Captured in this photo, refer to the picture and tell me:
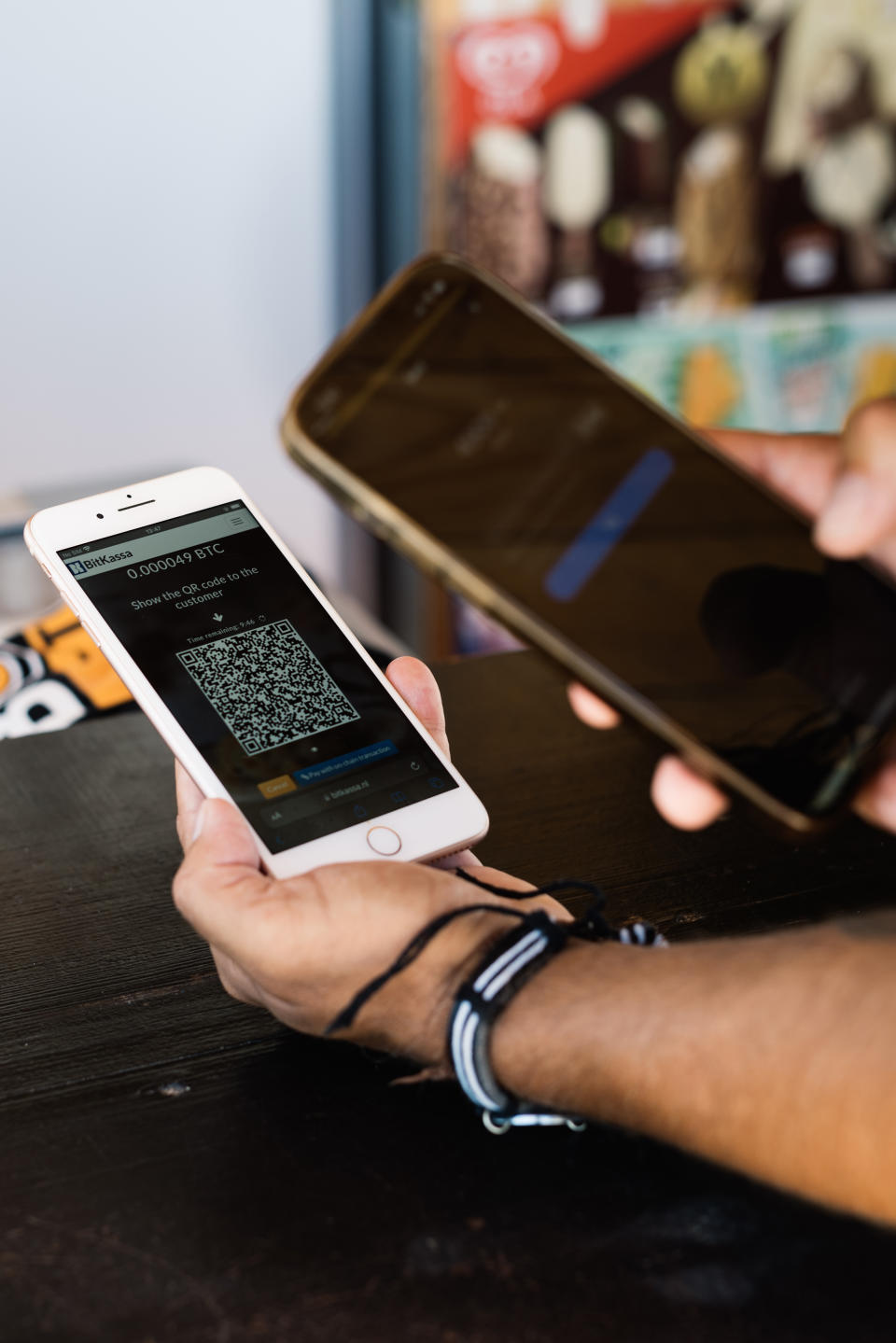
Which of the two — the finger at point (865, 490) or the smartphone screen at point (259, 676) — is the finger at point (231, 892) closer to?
the smartphone screen at point (259, 676)

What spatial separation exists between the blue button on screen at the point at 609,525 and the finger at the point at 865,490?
0.08m

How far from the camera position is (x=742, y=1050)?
16.8 inches

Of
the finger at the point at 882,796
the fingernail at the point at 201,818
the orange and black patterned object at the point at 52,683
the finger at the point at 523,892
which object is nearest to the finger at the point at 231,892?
the fingernail at the point at 201,818

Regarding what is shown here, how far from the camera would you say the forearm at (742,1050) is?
402 millimetres

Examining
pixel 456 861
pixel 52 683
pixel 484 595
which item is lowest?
pixel 52 683

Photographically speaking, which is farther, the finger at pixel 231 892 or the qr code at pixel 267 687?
the qr code at pixel 267 687

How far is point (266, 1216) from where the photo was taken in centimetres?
42

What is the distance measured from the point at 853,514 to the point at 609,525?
0.11m

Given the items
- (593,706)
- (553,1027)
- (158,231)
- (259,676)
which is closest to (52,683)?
(259,676)

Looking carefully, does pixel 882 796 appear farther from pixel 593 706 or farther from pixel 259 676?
pixel 259 676

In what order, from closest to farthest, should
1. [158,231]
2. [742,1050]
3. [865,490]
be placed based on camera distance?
[742,1050] < [865,490] < [158,231]

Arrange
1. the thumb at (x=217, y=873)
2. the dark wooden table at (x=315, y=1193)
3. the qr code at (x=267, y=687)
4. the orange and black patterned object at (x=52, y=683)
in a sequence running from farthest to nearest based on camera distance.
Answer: the orange and black patterned object at (x=52, y=683)
the qr code at (x=267, y=687)
the thumb at (x=217, y=873)
the dark wooden table at (x=315, y=1193)

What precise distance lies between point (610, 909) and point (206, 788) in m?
0.21

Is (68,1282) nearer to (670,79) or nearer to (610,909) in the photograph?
(610,909)
